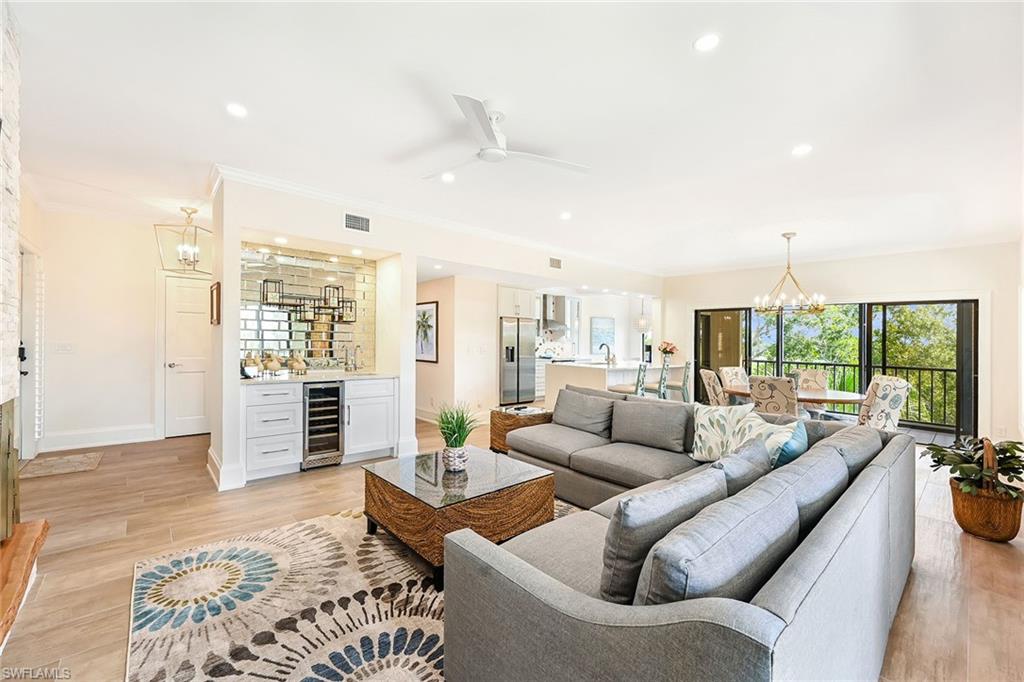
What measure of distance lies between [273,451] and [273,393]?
1.74 feet

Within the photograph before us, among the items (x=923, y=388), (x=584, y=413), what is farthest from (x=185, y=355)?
(x=923, y=388)

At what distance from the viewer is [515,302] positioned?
309 inches

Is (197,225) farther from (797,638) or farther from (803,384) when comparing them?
(803,384)

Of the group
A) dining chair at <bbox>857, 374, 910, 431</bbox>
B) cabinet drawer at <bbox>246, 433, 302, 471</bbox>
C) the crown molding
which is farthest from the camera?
dining chair at <bbox>857, 374, 910, 431</bbox>

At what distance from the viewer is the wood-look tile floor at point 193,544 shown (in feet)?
6.04

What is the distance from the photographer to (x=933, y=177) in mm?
3531

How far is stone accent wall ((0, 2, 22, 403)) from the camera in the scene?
6.37ft

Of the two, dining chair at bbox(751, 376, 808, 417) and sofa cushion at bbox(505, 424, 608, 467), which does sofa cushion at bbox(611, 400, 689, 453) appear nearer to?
sofa cushion at bbox(505, 424, 608, 467)

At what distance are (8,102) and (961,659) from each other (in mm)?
4790

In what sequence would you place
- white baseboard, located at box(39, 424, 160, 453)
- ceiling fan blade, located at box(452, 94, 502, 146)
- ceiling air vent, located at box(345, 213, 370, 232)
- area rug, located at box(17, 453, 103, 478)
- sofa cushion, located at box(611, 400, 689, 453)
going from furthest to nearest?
white baseboard, located at box(39, 424, 160, 453)
ceiling air vent, located at box(345, 213, 370, 232)
area rug, located at box(17, 453, 103, 478)
sofa cushion, located at box(611, 400, 689, 453)
ceiling fan blade, located at box(452, 94, 502, 146)

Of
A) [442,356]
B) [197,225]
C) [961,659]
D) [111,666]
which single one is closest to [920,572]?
[961,659]

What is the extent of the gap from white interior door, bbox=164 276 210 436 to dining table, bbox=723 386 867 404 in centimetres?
663

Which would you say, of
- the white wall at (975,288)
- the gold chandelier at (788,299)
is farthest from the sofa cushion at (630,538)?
the white wall at (975,288)

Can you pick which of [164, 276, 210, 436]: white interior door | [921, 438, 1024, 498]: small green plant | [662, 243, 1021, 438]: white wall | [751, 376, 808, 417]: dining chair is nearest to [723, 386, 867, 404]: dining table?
[751, 376, 808, 417]: dining chair
